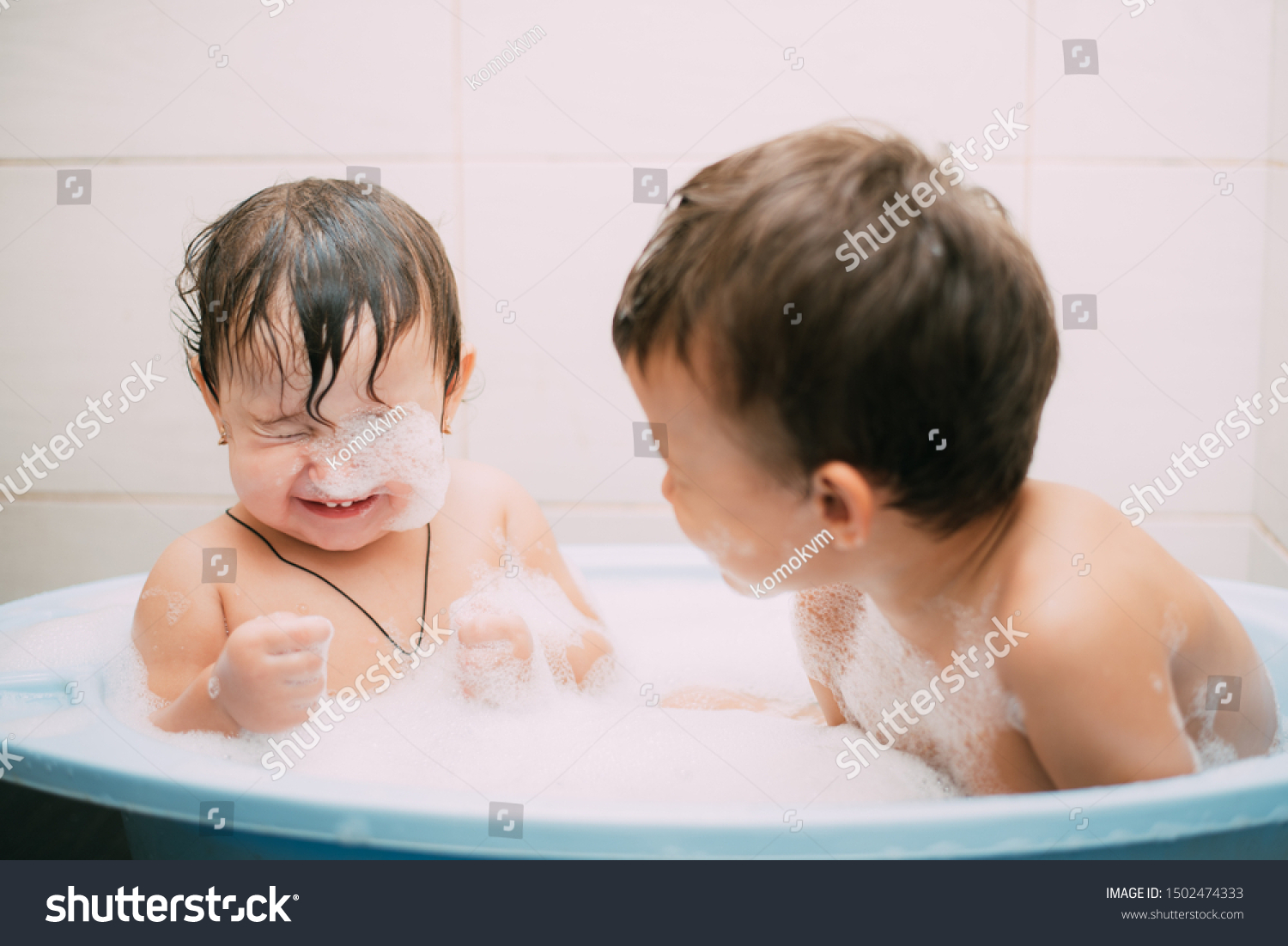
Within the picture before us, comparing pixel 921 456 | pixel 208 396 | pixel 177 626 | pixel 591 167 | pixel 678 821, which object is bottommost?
pixel 678 821

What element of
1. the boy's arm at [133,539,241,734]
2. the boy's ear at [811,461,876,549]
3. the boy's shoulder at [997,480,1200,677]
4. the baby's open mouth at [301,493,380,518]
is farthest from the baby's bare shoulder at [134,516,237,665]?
the boy's shoulder at [997,480,1200,677]

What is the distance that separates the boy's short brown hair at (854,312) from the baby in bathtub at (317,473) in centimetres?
32

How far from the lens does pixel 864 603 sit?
920mm

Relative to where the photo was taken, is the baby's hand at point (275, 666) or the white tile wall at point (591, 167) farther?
the white tile wall at point (591, 167)

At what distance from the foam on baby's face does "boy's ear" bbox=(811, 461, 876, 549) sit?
419mm

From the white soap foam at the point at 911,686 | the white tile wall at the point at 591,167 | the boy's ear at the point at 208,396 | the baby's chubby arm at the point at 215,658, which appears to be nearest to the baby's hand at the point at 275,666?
the baby's chubby arm at the point at 215,658

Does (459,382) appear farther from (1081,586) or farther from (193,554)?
(1081,586)

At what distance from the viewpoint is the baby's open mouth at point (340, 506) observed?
0.94 meters

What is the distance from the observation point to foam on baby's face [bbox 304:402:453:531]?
0.91 meters

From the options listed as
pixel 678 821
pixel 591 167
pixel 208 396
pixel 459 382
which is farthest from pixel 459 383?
pixel 678 821

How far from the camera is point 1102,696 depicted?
0.67 m

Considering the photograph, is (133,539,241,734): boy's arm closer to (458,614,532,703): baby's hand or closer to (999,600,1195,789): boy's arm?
(458,614,532,703): baby's hand

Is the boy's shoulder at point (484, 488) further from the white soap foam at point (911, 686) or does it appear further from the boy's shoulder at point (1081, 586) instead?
the boy's shoulder at point (1081, 586)

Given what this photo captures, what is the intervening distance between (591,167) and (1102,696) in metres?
0.97
